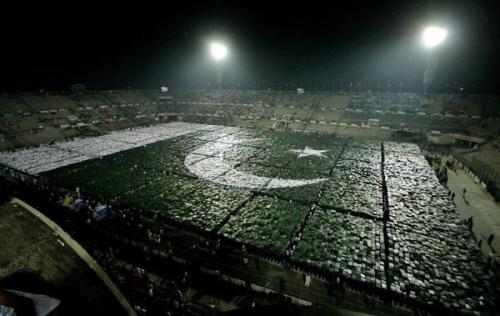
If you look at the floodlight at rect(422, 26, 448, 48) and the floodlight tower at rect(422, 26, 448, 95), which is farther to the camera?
the floodlight tower at rect(422, 26, 448, 95)

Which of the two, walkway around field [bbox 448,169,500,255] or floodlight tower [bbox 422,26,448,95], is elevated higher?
floodlight tower [bbox 422,26,448,95]

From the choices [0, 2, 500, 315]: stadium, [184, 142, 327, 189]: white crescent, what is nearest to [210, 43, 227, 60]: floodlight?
[0, 2, 500, 315]: stadium

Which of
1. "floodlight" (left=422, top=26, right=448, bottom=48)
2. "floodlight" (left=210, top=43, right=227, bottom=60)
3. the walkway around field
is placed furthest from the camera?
"floodlight" (left=210, top=43, right=227, bottom=60)

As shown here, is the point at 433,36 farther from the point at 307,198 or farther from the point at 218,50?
the point at 218,50

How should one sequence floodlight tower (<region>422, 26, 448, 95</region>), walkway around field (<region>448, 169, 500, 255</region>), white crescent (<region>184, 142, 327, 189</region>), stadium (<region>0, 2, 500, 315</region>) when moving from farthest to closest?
floodlight tower (<region>422, 26, 448, 95</region>) < white crescent (<region>184, 142, 327, 189</region>) < walkway around field (<region>448, 169, 500, 255</region>) < stadium (<region>0, 2, 500, 315</region>)

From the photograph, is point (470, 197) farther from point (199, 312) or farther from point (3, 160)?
point (3, 160)

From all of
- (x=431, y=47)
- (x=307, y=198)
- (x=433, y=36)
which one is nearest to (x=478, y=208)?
(x=307, y=198)

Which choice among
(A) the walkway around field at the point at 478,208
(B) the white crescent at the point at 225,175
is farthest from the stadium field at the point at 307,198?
(A) the walkway around field at the point at 478,208

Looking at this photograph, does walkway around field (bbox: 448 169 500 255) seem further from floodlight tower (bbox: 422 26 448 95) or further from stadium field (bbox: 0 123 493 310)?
floodlight tower (bbox: 422 26 448 95)
